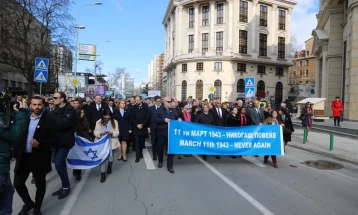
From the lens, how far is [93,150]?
21.0ft

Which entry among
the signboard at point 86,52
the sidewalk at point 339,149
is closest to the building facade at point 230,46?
the signboard at point 86,52

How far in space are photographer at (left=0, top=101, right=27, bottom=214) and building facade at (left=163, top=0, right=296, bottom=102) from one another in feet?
161

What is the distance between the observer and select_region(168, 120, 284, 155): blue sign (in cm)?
797

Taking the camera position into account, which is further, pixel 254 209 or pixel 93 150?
pixel 93 150

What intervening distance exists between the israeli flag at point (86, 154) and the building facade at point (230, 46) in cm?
4641

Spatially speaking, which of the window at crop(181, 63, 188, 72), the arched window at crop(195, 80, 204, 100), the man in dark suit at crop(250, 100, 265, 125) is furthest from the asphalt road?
the window at crop(181, 63, 188, 72)

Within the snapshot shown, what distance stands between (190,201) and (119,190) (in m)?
1.56

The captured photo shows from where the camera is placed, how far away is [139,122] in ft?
28.8

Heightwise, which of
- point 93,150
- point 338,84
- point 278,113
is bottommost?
point 93,150

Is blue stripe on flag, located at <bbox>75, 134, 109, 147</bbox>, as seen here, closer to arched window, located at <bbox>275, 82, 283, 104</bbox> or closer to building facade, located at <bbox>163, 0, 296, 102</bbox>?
→ building facade, located at <bbox>163, 0, 296, 102</bbox>

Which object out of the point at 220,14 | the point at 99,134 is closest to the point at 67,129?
the point at 99,134

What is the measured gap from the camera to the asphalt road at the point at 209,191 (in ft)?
15.5

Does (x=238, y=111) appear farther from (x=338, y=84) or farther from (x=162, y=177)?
(x=338, y=84)

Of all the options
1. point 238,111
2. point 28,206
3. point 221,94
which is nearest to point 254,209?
point 28,206
